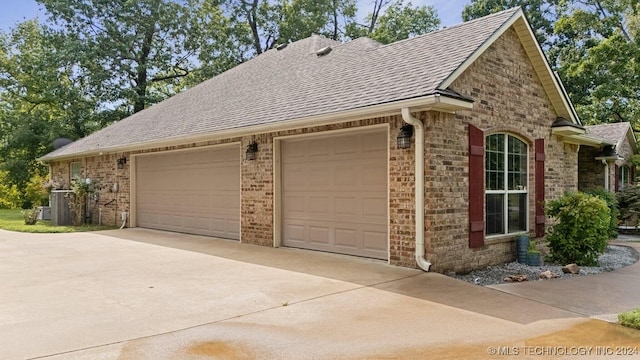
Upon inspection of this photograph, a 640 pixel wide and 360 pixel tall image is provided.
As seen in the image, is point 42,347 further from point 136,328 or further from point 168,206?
point 168,206

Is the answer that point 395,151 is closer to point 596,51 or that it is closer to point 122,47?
point 596,51

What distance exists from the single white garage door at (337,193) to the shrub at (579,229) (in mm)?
3331

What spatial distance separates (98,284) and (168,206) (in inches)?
268

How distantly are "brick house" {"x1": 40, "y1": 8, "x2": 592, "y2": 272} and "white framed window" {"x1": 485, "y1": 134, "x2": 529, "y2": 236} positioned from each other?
0.03 meters

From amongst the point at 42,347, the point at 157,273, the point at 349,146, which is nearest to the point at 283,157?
the point at 349,146

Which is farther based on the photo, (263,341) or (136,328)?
(136,328)

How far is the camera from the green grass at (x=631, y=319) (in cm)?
444

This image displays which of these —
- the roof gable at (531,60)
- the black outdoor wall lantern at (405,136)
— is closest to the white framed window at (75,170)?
the black outdoor wall lantern at (405,136)

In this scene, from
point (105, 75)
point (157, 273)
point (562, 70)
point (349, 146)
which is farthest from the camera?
point (105, 75)

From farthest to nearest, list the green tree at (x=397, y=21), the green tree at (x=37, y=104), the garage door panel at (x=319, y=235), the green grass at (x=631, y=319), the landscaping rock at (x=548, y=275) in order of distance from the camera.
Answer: the green tree at (x=397, y=21), the green tree at (x=37, y=104), the garage door panel at (x=319, y=235), the landscaping rock at (x=548, y=275), the green grass at (x=631, y=319)

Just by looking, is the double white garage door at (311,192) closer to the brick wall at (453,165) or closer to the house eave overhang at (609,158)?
the brick wall at (453,165)

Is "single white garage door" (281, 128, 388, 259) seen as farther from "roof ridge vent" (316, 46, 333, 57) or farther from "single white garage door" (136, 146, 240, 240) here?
"roof ridge vent" (316, 46, 333, 57)

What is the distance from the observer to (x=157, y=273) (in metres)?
6.97

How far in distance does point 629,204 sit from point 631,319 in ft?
41.6
